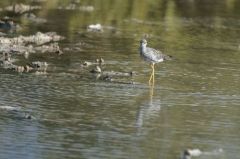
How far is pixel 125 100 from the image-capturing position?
57.9 ft

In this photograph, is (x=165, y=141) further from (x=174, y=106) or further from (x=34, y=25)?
(x=34, y=25)

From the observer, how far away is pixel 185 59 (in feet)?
78.7

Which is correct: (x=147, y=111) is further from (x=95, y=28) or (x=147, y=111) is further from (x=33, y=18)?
(x=33, y=18)

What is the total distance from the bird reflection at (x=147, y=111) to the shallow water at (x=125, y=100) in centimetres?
2

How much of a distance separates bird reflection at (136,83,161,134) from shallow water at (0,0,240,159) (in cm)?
2

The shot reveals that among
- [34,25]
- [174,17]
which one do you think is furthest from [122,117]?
[174,17]

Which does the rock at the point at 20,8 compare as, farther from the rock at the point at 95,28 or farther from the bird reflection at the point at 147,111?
the bird reflection at the point at 147,111

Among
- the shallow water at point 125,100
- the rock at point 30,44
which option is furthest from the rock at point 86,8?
the rock at point 30,44

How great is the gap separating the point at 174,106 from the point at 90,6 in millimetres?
21113

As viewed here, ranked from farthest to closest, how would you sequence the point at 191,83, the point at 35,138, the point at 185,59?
the point at 185,59
the point at 191,83
the point at 35,138

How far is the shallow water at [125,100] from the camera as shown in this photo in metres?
14.0

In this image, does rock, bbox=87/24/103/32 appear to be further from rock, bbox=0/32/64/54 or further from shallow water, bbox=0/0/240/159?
rock, bbox=0/32/64/54

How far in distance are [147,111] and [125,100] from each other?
0.99 meters

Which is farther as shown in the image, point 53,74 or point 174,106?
point 53,74
